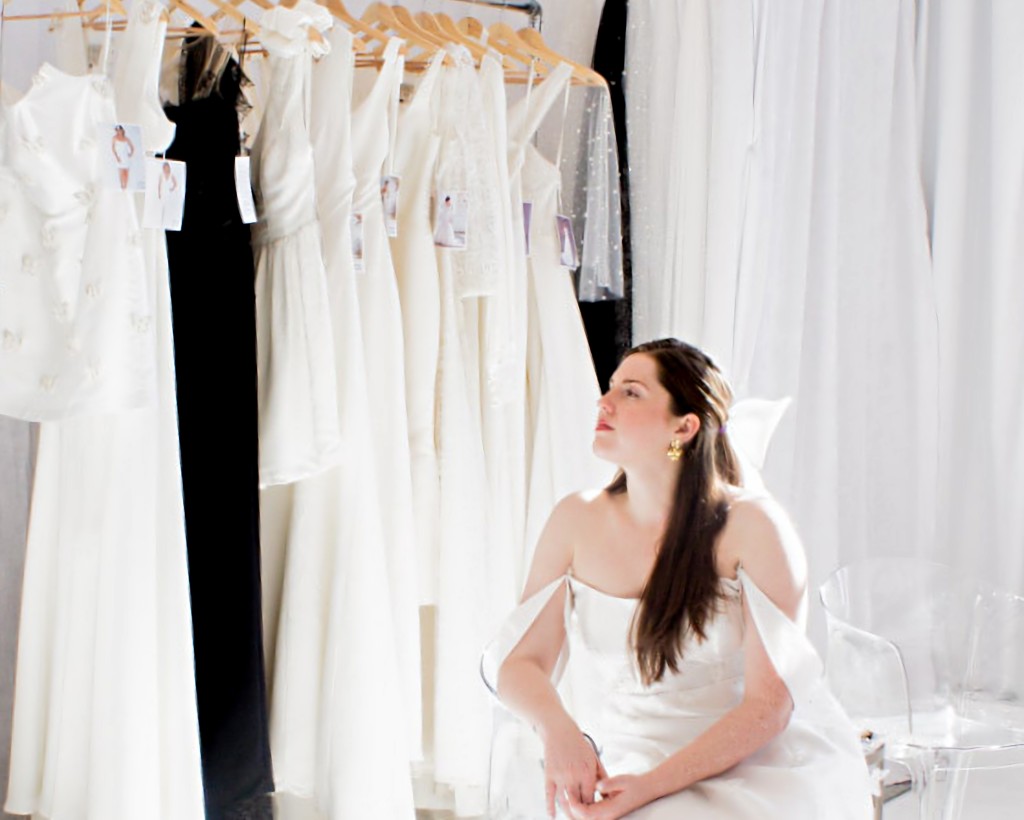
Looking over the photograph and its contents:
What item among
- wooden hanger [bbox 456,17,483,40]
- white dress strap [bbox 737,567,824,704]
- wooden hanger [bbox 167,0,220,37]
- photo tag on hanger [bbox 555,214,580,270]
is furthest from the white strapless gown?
wooden hanger [bbox 456,17,483,40]

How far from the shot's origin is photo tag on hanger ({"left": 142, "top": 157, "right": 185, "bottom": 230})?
6.87ft

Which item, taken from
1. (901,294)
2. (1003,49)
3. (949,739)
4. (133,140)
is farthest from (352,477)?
(1003,49)

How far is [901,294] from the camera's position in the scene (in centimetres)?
378

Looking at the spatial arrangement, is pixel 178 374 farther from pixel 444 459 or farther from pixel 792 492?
pixel 792 492

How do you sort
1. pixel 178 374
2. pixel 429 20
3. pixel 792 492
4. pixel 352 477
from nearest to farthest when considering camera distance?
pixel 178 374, pixel 352 477, pixel 429 20, pixel 792 492

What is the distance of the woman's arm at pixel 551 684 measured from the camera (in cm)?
200

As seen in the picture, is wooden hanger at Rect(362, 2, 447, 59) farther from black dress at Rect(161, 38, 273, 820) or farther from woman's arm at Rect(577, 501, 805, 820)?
woman's arm at Rect(577, 501, 805, 820)

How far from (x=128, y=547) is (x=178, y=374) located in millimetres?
310

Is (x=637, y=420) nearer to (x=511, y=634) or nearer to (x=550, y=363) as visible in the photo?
(x=511, y=634)

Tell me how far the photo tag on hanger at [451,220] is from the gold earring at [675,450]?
0.71 metres

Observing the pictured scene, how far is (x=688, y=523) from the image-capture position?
2182 millimetres

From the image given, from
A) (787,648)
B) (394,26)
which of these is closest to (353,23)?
(394,26)

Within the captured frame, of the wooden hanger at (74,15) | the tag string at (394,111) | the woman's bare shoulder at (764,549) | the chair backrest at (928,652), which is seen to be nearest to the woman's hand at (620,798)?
the woman's bare shoulder at (764,549)

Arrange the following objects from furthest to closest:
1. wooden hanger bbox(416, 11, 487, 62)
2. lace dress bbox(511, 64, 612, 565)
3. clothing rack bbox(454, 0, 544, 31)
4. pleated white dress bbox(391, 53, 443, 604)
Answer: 1. clothing rack bbox(454, 0, 544, 31)
2. lace dress bbox(511, 64, 612, 565)
3. wooden hanger bbox(416, 11, 487, 62)
4. pleated white dress bbox(391, 53, 443, 604)
